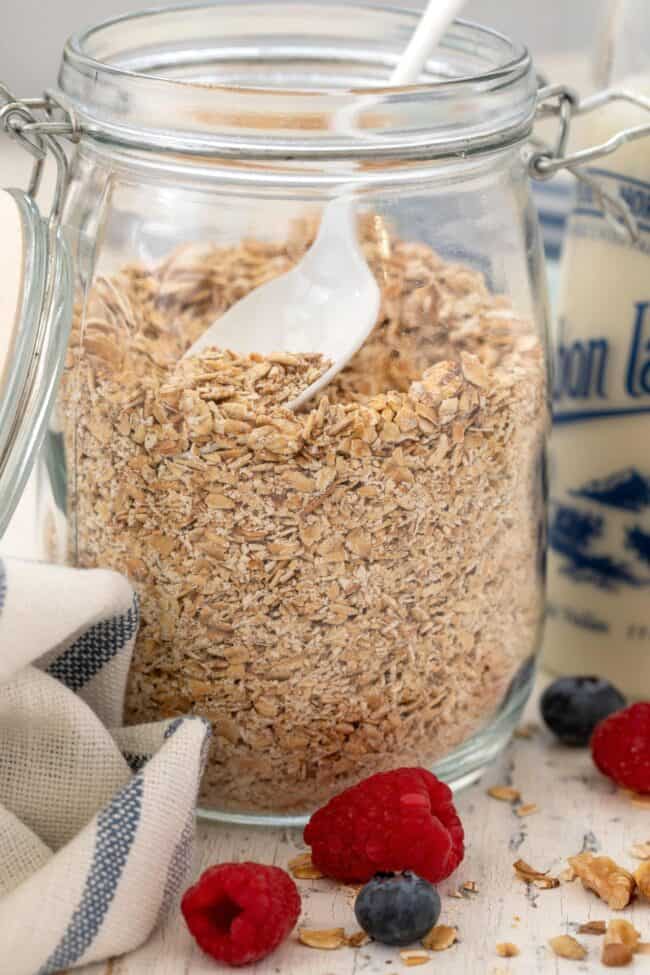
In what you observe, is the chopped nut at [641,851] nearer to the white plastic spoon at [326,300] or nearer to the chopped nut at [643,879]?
the chopped nut at [643,879]

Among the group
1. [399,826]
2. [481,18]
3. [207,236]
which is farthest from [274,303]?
[481,18]

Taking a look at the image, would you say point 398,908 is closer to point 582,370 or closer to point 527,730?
point 527,730

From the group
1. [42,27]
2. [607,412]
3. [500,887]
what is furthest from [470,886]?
[42,27]

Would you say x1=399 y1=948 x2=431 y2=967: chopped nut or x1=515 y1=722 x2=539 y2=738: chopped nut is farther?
x1=515 y1=722 x2=539 y2=738: chopped nut

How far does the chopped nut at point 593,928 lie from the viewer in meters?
0.74

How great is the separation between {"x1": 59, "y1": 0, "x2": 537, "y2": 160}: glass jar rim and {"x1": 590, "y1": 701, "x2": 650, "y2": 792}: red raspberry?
353 mm

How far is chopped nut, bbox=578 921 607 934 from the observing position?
2.43 ft

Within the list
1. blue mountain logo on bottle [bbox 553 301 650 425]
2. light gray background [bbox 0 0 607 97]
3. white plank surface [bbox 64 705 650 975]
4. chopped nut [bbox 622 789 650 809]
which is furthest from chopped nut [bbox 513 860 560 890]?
light gray background [bbox 0 0 607 97]

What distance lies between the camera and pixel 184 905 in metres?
0.72

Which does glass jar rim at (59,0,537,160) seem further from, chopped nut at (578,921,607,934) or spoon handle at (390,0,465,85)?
chopped nut at (578,921,607,934)

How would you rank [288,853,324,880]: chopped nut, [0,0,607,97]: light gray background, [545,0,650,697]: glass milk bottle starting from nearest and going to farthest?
[288,853,324,880]: chopped nut, [545,0,650,697]: glass milk bottle, [0,0,607,97]: light gray background

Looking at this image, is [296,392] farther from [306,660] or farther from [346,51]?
[346,51]

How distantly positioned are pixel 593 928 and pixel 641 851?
0.33ft

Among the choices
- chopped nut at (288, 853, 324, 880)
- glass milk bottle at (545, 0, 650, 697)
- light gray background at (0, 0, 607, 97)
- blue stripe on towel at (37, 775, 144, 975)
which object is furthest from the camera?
light gray background at (0, 0, 607, 97)
